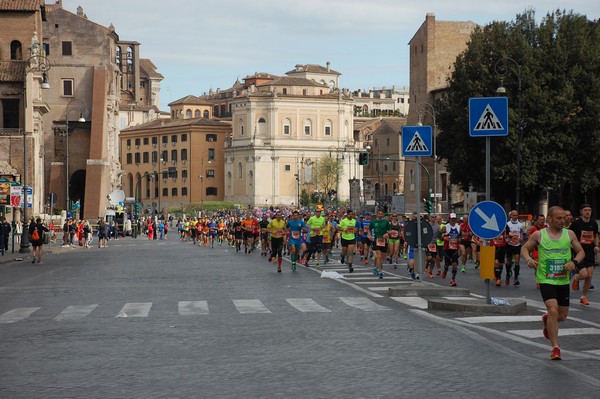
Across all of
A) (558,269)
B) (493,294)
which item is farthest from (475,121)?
(558,269)

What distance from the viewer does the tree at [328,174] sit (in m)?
166

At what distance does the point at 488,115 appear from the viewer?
1923 centimetres

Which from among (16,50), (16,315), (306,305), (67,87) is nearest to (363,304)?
(306,305)

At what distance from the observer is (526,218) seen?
140ft

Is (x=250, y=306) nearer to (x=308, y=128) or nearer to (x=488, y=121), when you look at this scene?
(x=488, y=121)

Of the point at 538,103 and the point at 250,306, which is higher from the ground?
the point at 538,103

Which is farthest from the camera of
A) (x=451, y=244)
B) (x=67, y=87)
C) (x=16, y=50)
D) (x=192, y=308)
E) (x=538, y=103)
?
(x=67, y=87)

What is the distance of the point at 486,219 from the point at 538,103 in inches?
1762

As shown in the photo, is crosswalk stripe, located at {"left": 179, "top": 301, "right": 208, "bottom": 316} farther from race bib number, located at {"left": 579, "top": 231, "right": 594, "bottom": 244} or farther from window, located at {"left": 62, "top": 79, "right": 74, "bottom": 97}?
window, located at {"left": 62, "top": 79, "right": 74, "bottom": 97}

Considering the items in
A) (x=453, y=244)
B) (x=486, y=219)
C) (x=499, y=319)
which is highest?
(x=486, y=219)

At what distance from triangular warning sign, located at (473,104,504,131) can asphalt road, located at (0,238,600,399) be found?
3.10m

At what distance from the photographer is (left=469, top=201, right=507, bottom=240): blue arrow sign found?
1855 centimetres

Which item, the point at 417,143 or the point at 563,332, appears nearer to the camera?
the point at 563,332

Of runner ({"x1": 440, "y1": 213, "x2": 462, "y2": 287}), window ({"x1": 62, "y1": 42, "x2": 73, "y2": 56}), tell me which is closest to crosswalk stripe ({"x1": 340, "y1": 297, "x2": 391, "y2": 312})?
runner ({"x1": 440, "y1": 213, "x2": 462, "y2": 287})
